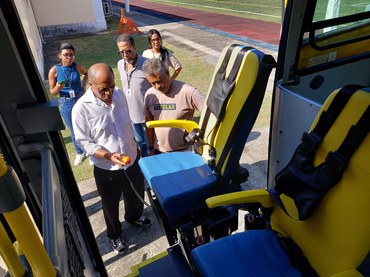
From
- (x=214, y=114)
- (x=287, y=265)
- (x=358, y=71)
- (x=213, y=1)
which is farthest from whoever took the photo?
(x=213, y=1)

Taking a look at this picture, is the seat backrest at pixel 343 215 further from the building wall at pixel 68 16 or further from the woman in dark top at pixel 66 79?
the building wall at pixel 68 16

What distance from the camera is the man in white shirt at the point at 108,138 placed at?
7.47ft

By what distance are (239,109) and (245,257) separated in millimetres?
969

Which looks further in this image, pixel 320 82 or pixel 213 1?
pixel 213 1

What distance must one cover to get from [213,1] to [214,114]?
1058 inches

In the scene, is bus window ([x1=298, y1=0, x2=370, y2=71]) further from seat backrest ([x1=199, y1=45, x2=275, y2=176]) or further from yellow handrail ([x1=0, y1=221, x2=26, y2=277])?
yellow handrail ([x1=0, y1=221, x2=26, y2=277])

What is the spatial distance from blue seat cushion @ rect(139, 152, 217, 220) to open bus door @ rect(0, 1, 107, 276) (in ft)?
2.53

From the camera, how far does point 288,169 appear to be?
1.78 m

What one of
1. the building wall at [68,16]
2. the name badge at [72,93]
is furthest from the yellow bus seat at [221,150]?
the building wall at [68,16]

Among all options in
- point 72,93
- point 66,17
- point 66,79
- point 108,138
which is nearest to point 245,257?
point 108,138

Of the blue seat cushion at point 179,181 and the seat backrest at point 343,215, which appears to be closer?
the seat backrest at point 343,215

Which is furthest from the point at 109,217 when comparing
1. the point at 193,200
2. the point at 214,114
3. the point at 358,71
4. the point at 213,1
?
the point at 213,1

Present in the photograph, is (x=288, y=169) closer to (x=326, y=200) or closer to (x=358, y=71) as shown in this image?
(x=326, y=200)

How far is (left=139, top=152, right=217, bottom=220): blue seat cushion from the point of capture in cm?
213
